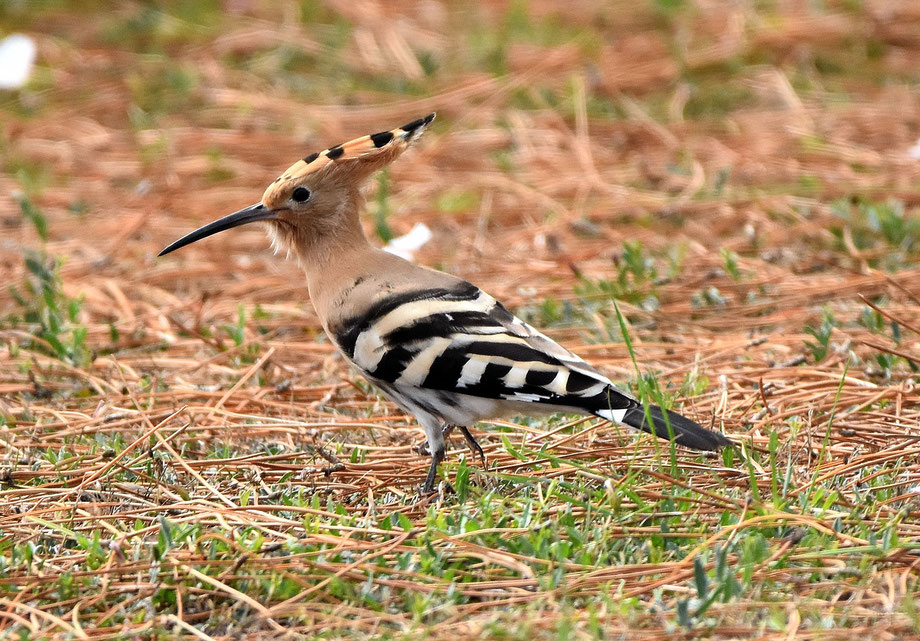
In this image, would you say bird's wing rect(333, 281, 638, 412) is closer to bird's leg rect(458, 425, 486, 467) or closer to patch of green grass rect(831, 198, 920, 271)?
bird's leg rect(458, 425, 486, 467)

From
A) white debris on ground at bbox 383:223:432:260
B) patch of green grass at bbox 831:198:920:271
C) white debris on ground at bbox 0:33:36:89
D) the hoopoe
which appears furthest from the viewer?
white debris on ground at bbox 0:33:36:89

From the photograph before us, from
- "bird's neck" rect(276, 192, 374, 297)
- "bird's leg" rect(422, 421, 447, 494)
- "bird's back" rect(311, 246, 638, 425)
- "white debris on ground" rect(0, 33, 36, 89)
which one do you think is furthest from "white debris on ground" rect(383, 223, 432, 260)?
"white debris on ground" rect(0, 33, 36, 89)

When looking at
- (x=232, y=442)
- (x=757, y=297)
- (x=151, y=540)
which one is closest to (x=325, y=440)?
(x=232, y=442)

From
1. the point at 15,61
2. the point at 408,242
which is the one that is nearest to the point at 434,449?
the point at 408,242

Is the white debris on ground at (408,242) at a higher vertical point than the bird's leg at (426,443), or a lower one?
lower

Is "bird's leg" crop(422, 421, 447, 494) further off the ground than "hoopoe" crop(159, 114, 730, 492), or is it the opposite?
"hoopoe" crop(159, 114, 730, 492)

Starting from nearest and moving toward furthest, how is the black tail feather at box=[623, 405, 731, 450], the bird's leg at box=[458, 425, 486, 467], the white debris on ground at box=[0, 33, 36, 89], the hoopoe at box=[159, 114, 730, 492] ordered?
the black tail feather at box=[623, 405, 731, 450] < the hoopoe at box=[159, 114, 730, 492] < the bird's leg at box=[458, 425, 486, 467] < the white debris on ground at box=[0, 33, 36, 89]

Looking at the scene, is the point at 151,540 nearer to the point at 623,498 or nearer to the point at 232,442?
the point at 232,442

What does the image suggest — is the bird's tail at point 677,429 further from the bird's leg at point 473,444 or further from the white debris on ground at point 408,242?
the white debris on ground at point 408,242

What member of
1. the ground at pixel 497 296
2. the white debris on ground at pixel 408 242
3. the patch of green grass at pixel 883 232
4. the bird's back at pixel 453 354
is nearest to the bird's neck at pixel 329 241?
the bird's back at pixel 453 354

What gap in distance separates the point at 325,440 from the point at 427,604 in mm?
1226

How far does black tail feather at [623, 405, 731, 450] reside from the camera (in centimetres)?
284

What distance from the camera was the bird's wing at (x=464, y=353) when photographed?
2.95m

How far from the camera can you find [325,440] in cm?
352
